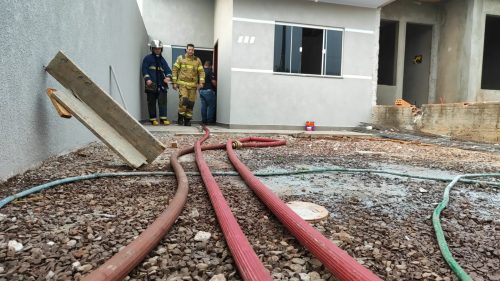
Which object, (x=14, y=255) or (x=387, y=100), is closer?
(x=14, y=255)

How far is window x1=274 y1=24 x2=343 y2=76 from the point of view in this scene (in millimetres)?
8148

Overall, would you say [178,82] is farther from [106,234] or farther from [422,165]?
[106,234]

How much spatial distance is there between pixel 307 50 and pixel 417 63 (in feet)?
18.1

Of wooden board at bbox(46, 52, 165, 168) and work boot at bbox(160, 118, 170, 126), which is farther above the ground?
wooden board at bbox(46, 52, 165, 168)

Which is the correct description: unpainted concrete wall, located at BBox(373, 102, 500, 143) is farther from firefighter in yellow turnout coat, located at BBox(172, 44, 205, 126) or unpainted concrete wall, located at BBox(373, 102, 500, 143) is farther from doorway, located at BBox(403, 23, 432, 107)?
firefighter in yellow turnout coat, located at BBox(172, 44, 205, 126)

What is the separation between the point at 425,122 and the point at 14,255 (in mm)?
7880

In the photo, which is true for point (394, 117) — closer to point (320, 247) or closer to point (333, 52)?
point (333, 52)

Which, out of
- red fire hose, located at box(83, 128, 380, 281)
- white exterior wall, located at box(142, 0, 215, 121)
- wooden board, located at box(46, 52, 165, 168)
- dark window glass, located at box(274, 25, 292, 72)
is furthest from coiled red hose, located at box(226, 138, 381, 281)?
white exterior wall, located at box(142, 0, 215, 121)

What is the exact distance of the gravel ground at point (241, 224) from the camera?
1287mm

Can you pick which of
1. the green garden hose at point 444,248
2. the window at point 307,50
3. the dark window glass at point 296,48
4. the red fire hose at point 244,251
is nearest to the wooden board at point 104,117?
the red fire hose at point 244,251

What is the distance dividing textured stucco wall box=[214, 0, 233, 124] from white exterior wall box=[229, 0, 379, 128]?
0.58 ft

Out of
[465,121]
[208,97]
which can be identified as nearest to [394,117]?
[465,121]

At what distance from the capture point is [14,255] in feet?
4.30

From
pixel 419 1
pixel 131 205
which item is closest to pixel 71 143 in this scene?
pixel 131 205
